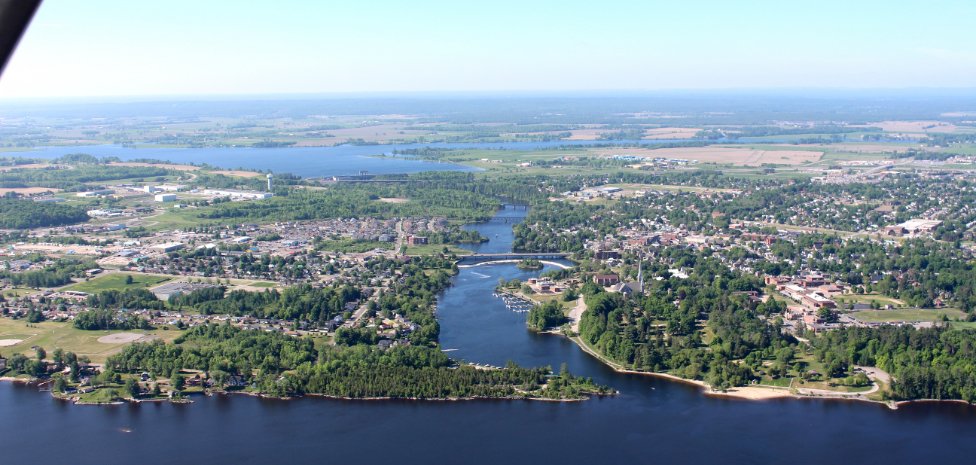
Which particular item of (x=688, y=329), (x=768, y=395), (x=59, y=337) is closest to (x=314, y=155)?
(x=59, y=337)

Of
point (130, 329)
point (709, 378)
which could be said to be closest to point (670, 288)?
point (709, 378)

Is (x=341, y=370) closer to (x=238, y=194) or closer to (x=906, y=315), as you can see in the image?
(x=906, y=315)

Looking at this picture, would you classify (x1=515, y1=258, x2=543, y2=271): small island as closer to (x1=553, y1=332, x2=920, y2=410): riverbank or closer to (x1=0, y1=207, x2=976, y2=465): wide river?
(x1=0, y1=207, x2=976, y2=465): wide river

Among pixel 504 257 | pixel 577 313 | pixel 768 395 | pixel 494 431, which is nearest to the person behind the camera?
pixel 494 431

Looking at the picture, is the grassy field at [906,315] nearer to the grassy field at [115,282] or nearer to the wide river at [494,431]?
the wide river at [494,431]

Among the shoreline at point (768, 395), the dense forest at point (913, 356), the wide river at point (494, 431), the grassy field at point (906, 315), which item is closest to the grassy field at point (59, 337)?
the wide river at point (494, 431)

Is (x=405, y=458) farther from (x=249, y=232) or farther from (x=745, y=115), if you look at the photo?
(x=745, y=115)
